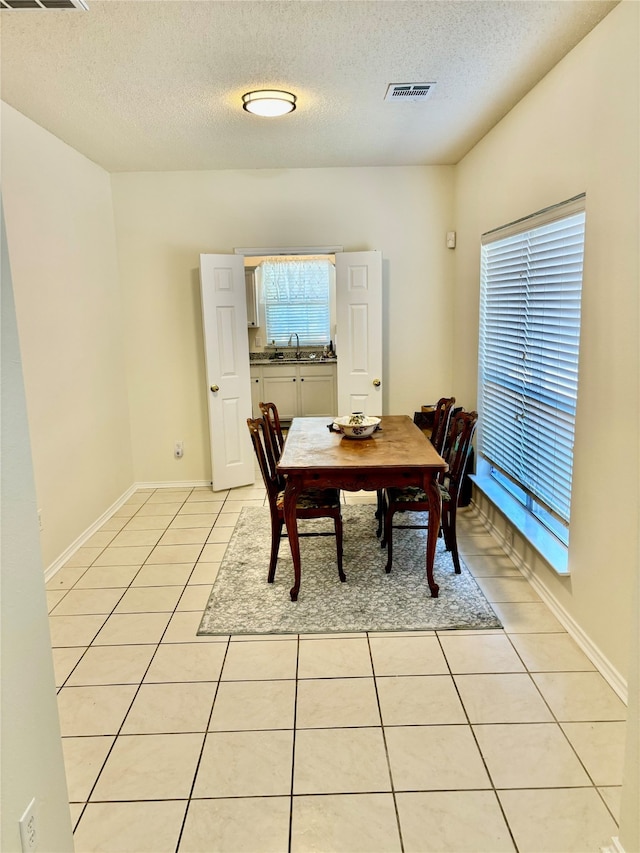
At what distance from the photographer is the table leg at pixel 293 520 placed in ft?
9.11

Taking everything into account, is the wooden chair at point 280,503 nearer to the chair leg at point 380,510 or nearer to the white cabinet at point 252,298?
the chair leg at point 380,510

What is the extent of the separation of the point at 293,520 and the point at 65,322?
2.09m

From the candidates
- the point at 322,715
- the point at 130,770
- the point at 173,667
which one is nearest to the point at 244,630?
the point at 173,667

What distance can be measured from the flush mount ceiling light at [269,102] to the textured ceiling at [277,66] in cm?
6

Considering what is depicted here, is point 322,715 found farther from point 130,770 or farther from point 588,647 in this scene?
point 588,647

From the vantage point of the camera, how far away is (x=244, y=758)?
1.84 m

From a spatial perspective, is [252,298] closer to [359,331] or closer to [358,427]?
[359,331]

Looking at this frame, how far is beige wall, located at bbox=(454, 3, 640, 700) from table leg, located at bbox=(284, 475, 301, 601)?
131 cm

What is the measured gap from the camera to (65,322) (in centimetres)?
357

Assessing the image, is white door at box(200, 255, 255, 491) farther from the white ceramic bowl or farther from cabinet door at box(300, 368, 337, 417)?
cabinet door at box(300, 368, 337, 417)

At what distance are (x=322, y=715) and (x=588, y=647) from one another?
1.22 meters

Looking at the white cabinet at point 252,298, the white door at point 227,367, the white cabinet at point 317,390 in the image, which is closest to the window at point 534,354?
the white door at point 227,367

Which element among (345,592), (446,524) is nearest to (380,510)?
(446,524)

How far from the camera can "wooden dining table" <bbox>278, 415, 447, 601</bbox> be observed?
2.71 metres
